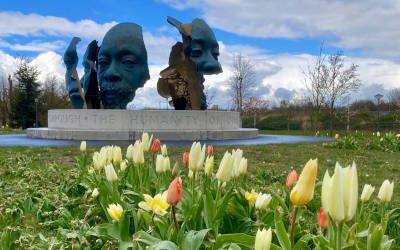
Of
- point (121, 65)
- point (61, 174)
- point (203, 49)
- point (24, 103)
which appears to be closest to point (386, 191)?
point (61, 174)

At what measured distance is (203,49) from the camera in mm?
17781

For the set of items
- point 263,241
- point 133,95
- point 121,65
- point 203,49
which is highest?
point 203,49

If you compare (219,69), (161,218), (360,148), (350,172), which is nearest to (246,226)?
(161,218)

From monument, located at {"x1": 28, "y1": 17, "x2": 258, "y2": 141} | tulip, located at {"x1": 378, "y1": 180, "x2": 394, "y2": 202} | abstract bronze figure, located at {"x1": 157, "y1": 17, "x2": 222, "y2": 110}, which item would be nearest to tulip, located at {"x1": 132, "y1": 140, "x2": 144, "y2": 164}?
tulip, located at {"x1": 378, "y1": 180, "x2": 394, "y2": 202}

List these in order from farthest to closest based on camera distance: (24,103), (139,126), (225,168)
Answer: (24,103) → (139,126) → (225,168)

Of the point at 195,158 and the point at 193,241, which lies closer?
the point at 193,241

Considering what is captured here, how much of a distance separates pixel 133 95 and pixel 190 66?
8.27ft

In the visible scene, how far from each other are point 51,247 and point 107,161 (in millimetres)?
1133

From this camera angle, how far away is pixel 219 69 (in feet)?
58.3

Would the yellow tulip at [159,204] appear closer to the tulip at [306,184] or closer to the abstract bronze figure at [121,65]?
the tulip at [306,184]

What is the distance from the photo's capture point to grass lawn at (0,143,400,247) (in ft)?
11.5

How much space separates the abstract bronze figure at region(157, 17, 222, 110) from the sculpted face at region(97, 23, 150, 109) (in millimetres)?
1329

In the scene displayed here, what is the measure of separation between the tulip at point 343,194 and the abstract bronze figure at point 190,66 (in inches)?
639

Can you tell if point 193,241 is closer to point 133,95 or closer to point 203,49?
point 203,49
